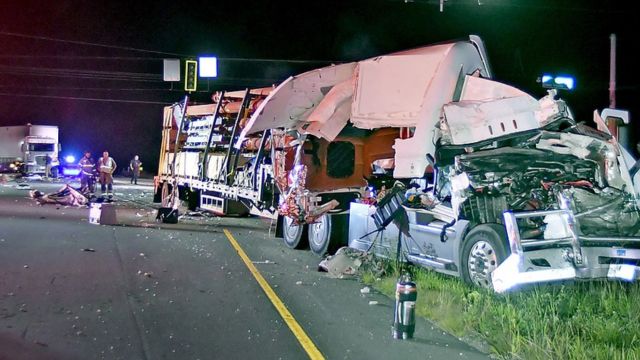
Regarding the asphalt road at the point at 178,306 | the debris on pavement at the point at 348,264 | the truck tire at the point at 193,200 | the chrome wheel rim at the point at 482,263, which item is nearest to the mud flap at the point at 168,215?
the truck tire at the point at 193,200

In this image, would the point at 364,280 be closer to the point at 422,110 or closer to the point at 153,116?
the point at 422,110

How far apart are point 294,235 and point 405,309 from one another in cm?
680

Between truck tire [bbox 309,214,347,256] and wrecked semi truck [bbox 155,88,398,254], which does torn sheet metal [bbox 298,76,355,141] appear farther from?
truck tire [bbox 309,214,347,256]

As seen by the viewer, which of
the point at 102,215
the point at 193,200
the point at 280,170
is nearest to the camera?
the point at 280,170

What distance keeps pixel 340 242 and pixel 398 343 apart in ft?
18.1

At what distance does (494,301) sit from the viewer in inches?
297

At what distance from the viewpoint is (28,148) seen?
48.9 meters

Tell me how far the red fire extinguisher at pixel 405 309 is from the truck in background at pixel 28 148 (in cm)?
4667

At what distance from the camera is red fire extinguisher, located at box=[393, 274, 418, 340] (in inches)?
255

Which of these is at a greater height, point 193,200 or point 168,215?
point 193,200

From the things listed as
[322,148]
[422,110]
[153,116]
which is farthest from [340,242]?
[153,116]

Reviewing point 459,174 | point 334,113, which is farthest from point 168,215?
point 459,174

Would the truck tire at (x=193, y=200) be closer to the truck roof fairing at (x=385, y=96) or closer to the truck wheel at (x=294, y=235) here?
the truck wheel at (x=294, y=235)

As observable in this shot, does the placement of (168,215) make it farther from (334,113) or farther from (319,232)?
(334,113)
